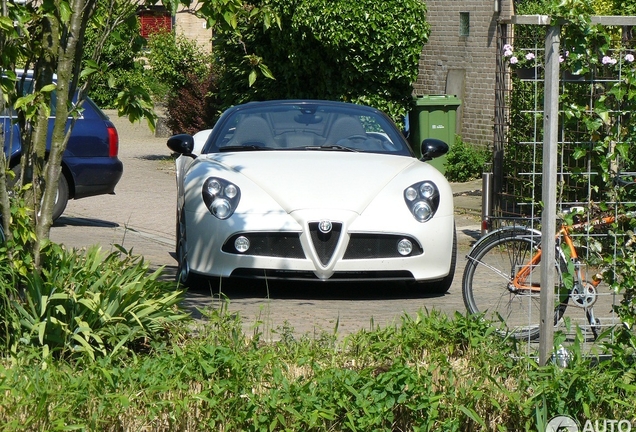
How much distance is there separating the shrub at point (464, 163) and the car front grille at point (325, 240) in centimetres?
875

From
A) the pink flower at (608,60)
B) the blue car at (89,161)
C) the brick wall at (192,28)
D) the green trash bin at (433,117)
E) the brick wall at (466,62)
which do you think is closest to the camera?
the pink flower at (608,60)

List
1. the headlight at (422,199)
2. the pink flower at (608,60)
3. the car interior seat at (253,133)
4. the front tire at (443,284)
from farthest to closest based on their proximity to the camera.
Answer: the car interior seat at (253,133)
the front tire at (443,284)
the headlight at (422,199)
the pink flower at (608,60)

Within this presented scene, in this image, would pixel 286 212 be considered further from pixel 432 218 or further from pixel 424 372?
pixel 424 372

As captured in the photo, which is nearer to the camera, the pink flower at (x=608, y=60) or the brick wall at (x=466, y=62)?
the pink flower at (x=608, y=60)

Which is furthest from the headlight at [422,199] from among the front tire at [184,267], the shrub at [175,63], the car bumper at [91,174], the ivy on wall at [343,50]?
the shrub at [175,63]

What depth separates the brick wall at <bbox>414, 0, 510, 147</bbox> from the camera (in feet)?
56.9

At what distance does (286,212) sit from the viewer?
7188 millimetres

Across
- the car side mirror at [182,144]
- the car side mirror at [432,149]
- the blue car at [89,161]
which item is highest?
the car side mirror at [182,144]

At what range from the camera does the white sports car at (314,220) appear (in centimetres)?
718

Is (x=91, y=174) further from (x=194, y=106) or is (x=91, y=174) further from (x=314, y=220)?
(x=194, y=106)

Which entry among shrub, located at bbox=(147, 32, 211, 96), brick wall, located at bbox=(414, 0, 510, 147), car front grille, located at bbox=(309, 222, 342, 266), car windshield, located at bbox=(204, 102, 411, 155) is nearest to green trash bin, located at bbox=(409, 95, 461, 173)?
brick wall, located at bbox=(414, 0, 510, 147)

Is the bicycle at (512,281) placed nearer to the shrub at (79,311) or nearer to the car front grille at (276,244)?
the car front grille at (276,244)

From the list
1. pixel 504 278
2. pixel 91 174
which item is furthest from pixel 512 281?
pixel 91 174

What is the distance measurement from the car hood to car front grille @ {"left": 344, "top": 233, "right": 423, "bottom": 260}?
210mm
